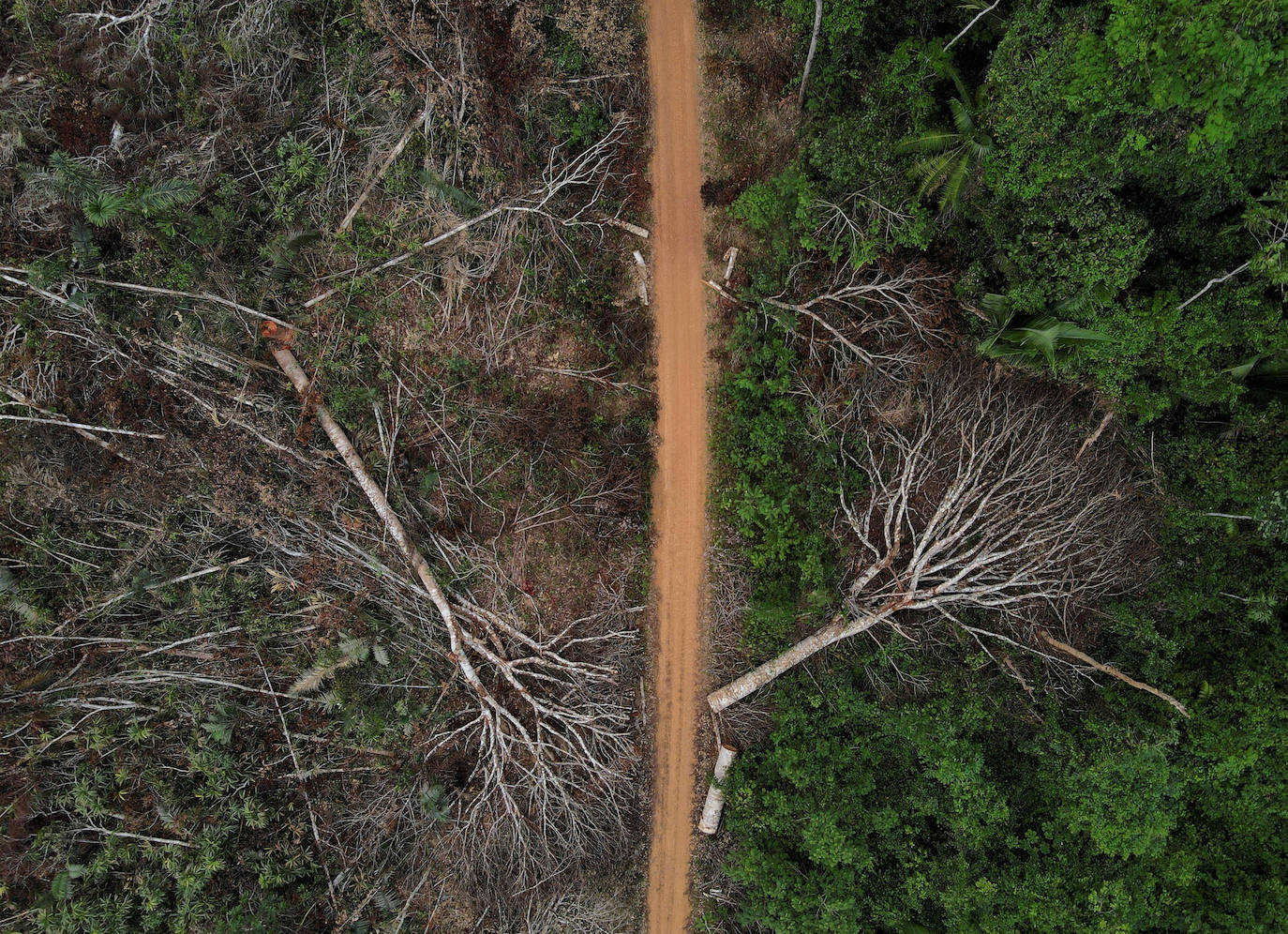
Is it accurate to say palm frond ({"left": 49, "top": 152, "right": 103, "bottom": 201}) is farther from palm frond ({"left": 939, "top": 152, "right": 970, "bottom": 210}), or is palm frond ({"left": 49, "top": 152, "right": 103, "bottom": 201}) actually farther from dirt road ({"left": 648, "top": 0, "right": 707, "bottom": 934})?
Result: palm frond ({"left": 939, "top": 152, "right": 970, "bottom": 210})

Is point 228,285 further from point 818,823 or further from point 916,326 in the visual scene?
point 818,823

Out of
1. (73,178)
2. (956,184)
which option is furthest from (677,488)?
(73,178)

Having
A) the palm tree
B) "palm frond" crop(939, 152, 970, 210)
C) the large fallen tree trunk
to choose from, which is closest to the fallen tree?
"palm frond" crop(939, 152, 970, 210)

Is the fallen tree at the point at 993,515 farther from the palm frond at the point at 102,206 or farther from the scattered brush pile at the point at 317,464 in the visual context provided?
the palm frond at the point at 102,206

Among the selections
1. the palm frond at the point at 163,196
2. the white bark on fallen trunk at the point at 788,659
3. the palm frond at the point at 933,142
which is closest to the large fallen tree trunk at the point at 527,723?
the white bark on fallen trunk at the point at 788,659

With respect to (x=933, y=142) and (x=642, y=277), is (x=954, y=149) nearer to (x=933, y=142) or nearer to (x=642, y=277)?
(x=933, y=142)
